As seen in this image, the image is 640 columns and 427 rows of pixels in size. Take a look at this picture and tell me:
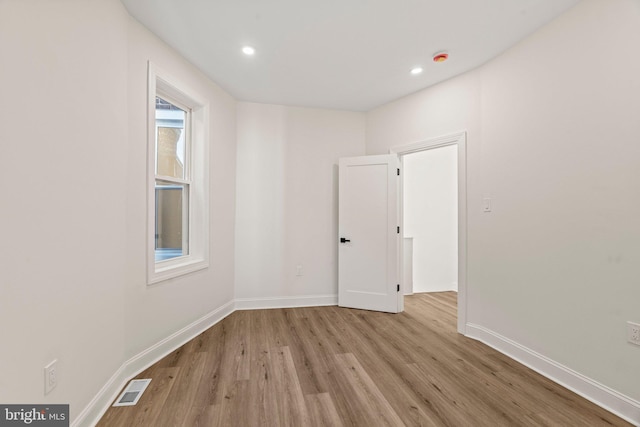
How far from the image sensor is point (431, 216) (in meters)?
4.32

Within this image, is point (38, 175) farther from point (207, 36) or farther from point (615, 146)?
point (615, 146)

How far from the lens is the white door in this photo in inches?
129

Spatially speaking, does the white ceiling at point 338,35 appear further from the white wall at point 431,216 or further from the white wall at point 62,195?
the white wall at point 431,216

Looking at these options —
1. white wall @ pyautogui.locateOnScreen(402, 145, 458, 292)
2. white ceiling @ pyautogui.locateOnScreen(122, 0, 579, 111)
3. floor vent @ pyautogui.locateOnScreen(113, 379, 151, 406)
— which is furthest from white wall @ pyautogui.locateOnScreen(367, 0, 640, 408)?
floor vent @ pyautogui.locateOnScreen(113, 379, 151, 406)

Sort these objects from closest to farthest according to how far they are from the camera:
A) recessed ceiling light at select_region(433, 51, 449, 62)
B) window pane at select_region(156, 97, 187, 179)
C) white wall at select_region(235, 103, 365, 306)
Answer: recessed ceiling light at select_region(433, 51, 449, 62) → window pane at select_region(156, 97, 187, 179) → white wall at select_region(235, 103, 365, 306)

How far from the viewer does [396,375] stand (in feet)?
6.44

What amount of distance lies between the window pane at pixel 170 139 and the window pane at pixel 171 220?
0.49ft

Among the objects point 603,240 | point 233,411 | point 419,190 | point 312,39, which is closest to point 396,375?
point 233,411

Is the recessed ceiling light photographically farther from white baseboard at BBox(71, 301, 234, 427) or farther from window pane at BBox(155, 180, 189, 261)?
white baseboard at BBox(71, 301, 234, 427)

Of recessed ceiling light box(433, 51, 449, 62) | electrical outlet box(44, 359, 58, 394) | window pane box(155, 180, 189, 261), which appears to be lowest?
electrical outlet box(44, 359, 58, 394)

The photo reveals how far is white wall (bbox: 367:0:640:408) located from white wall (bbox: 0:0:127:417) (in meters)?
3.04

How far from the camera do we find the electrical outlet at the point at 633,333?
153 cm

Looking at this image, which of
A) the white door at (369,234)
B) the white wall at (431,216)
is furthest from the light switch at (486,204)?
the white wall at (431,216)

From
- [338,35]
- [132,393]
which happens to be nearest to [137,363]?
[132,393]
